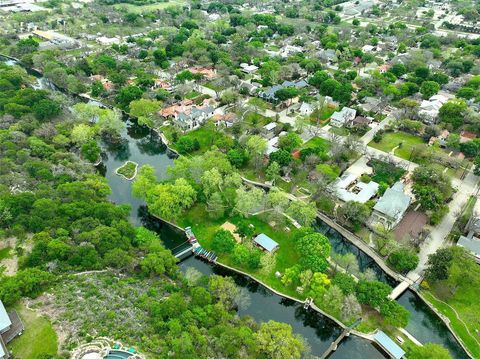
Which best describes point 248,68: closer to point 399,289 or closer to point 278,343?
point 399,289

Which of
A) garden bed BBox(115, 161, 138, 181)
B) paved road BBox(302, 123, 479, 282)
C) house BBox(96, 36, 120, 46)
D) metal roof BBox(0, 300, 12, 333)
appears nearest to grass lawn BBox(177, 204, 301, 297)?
paved road BBox(302, 123, 479, 282)

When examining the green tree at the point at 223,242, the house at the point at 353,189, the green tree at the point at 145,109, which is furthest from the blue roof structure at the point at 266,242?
the green tree at the point at 145,109

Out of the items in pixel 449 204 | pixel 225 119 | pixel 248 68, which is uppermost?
pixel 225 119

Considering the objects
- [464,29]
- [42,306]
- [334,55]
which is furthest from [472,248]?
[464,29]

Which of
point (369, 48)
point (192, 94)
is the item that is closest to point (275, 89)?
point (192, 94)

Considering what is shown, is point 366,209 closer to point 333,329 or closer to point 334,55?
point 333,329

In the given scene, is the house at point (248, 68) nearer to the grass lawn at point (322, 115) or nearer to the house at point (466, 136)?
the grass lawn at point (322, 115)
